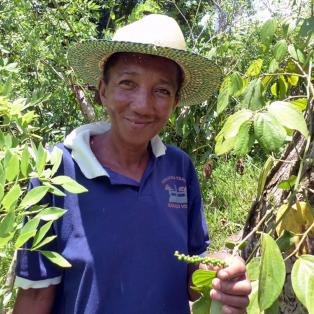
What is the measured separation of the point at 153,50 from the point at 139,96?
0.10 metres

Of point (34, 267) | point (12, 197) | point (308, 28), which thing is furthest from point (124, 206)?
point (308, 28)

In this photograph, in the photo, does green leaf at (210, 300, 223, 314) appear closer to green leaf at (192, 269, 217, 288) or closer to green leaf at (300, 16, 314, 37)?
green leaf at (192, 269, 217, 288)

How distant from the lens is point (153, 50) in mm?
1023

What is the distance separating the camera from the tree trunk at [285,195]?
1.04 metres

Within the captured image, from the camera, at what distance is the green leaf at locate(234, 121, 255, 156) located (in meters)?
0.86

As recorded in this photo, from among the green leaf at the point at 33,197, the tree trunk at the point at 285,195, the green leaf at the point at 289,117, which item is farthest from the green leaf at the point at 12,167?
the tree trunk at the point at 285,195

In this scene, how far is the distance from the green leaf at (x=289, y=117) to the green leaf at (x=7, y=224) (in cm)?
44

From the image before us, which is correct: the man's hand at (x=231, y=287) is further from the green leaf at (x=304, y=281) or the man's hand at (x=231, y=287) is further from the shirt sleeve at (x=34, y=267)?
Result: the shirt sleeve at (x=34, y=267)

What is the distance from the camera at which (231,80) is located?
1.34 meters

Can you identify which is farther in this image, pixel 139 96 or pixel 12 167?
pixel 139 96

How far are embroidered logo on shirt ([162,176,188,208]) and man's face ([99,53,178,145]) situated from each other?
122 mm

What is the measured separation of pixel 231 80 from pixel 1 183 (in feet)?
2.77

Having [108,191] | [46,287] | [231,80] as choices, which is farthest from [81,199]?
[231,80]

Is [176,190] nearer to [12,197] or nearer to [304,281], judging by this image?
[304,281]
